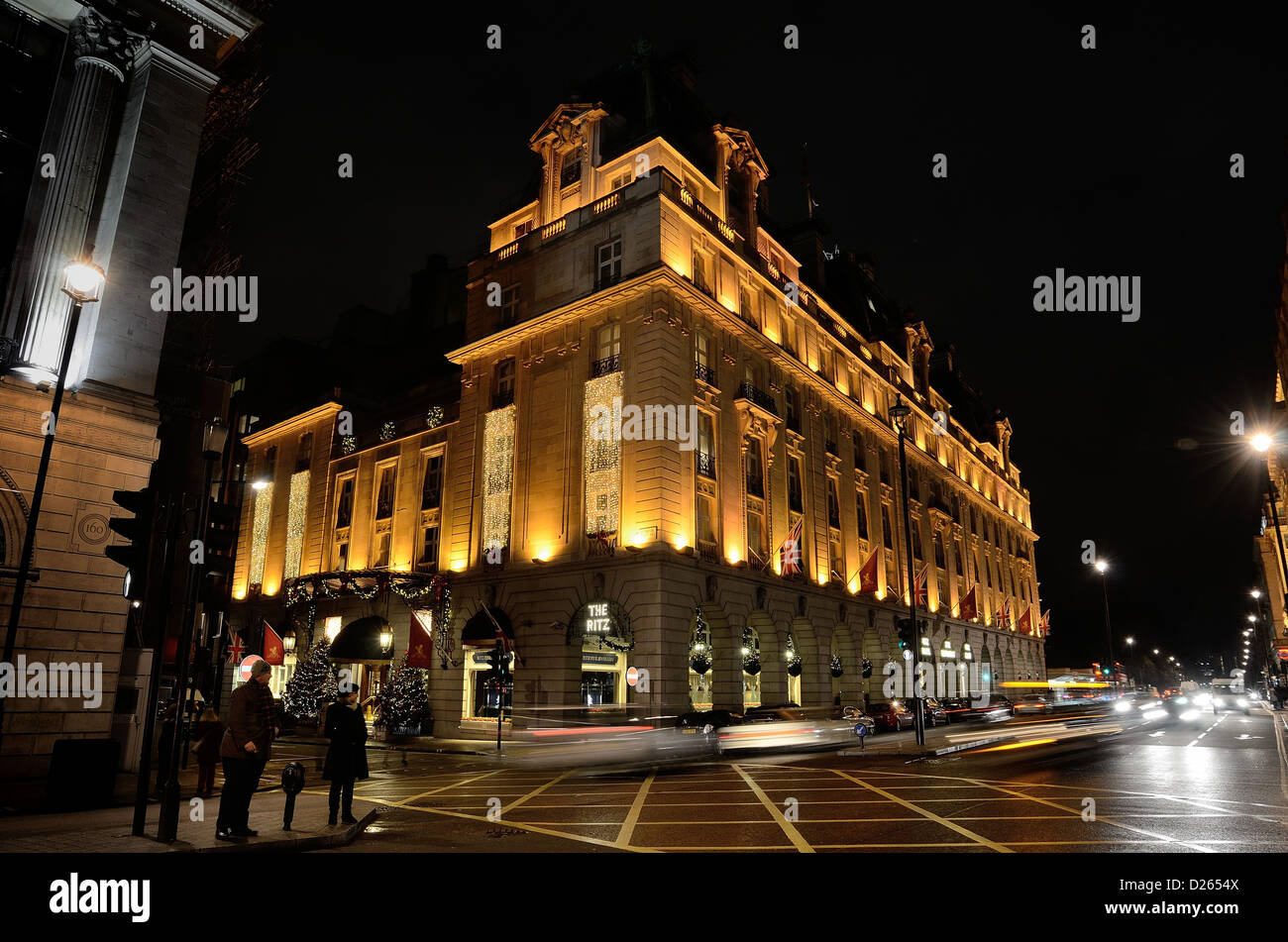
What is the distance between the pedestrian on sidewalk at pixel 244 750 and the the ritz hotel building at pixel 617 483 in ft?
57.7

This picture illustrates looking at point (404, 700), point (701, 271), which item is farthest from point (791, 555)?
point (404, 700)

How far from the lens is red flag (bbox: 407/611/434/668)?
3106 centimetres

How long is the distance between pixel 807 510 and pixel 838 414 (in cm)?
804

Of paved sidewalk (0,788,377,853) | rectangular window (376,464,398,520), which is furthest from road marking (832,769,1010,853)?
rectangular window (376,464,398,520)

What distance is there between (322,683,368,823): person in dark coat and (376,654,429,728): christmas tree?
848 inches

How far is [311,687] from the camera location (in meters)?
33.8

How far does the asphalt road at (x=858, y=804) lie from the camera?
9359mm

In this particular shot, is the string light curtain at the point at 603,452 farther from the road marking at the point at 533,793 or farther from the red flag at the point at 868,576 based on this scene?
the red flag at the point at 868,576

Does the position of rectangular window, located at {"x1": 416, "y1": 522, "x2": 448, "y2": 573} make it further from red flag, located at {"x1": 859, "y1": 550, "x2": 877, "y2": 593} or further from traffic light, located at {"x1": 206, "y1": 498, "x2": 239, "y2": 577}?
traffic light, located at {"x1": 206, "y1": 498, "x2": 239, "y2": 577}

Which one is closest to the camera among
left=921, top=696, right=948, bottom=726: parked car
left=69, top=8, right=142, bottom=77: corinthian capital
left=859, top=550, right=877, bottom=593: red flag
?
left=69, top=8, right=142, bottom=77: corinthian capital
